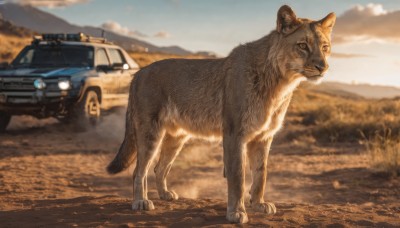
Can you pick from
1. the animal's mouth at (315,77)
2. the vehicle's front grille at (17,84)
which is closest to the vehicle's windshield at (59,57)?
the vehicle's front grille at (17,84)

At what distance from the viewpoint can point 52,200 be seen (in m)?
6.70

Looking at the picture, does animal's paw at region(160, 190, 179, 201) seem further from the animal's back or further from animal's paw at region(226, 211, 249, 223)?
animal's paw at region(226, 211, 249, 223)

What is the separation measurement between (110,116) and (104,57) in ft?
5.25

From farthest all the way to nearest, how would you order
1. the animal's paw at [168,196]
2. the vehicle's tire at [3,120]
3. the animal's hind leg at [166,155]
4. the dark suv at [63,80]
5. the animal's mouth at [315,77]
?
1. the vehicle's tire at [3,120]
2. the dark suv at [63,80]
3. the animal's hind leg at [166,155]
4. the animal's paw at [168,196]
5. the animal's mouth at [315,77]

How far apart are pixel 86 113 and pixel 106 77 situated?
1175mm

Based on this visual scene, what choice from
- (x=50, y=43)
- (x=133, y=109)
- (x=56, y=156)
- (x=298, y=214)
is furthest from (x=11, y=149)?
(x=298, y=214)

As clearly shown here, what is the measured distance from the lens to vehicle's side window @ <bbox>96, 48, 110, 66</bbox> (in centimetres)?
1364

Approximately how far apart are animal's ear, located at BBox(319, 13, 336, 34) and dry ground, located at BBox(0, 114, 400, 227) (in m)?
1.97

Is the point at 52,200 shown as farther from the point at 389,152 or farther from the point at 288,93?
the point at 389,152

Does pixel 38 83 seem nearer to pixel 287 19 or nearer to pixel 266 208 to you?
pixel 266 208

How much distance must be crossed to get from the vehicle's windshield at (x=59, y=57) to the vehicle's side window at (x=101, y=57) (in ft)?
0.73

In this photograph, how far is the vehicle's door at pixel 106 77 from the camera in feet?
44.2

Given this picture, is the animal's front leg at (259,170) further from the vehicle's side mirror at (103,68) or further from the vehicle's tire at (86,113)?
the vehicle's side mirror at (103,68)

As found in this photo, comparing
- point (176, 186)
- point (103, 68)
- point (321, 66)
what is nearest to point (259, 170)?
point (321, 66)
